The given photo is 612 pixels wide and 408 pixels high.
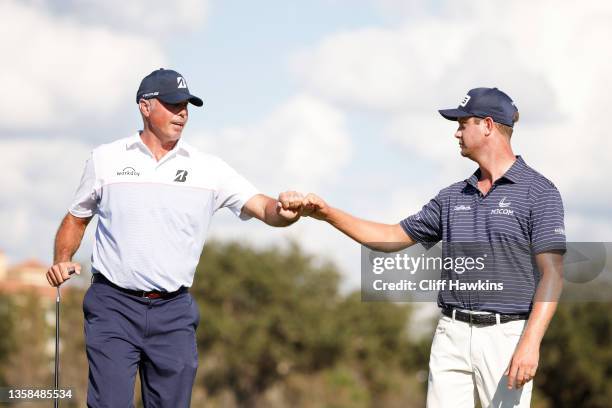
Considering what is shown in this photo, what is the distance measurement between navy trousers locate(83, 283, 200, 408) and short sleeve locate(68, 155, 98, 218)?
59cm

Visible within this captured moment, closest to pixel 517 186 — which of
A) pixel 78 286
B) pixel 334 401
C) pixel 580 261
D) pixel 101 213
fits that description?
pixel 580 261

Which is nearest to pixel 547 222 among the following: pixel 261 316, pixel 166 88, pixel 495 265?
pixel 495 265

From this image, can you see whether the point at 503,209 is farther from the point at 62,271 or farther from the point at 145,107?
the point at 62,271

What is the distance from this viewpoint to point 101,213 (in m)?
7.71

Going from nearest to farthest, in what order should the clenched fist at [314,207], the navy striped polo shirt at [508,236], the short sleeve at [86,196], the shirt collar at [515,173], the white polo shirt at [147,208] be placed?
the navy striped polo shirt at [508,236]
the shirt collar at [515,173]
the white polo shirt at [147,208]
the short sleeve at [86,196]
the clenched fist at [314,207]

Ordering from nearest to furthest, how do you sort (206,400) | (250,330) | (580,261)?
1. (580,261)
2. (206,400)
3. (250,330)

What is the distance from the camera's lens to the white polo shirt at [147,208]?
748 centimetres

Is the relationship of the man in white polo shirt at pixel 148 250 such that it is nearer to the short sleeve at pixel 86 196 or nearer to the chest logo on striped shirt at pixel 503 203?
the short sleeve at pixel 86 196

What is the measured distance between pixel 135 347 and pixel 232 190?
1370mm

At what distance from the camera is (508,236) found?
7.23 m

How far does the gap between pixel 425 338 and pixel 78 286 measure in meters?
20.8

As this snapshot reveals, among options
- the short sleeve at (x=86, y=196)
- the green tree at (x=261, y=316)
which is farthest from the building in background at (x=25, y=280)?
the short sleeve at (x=86, y=196)

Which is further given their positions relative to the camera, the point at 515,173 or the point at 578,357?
the point at 578,357

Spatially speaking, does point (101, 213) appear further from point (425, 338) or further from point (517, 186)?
point (425, 338)
